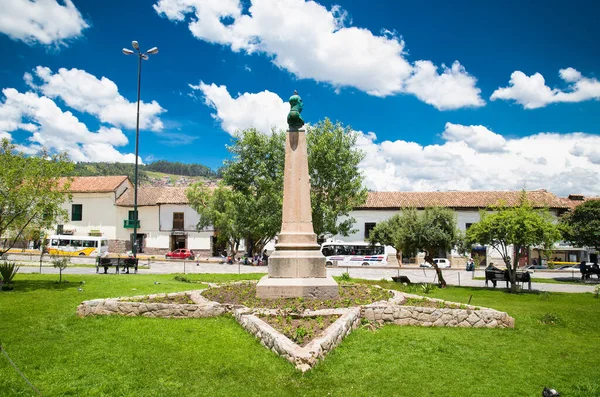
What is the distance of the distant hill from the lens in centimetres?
14312

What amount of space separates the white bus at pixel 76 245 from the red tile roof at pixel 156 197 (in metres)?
5.79

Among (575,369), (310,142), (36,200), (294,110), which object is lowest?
(575,369)

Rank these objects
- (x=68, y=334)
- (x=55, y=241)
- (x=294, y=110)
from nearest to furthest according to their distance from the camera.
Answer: (x=68, y=334) → (x=294, y=110) → (x=55, y=241)

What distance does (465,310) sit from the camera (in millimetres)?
8586

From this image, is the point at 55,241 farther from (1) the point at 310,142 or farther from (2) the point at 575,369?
(2) the point at 575,369

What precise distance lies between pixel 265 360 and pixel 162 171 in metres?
175

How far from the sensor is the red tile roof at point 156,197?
44.6 metres

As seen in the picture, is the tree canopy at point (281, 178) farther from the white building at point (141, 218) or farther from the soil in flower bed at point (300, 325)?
the soil in flower bed at point (300, 325)

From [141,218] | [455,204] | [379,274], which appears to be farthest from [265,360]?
[141,218]

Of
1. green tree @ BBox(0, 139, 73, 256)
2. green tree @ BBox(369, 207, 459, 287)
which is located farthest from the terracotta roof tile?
green tree @ BBox(369, 207, 459, 287)

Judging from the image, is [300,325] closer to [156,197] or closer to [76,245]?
[76,245]

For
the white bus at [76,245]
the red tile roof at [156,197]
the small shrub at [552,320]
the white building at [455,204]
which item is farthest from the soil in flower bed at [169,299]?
the red tile roof at [156,197]

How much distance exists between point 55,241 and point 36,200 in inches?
1112

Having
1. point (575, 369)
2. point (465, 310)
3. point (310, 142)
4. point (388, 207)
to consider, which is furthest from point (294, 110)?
point (388, 207)
